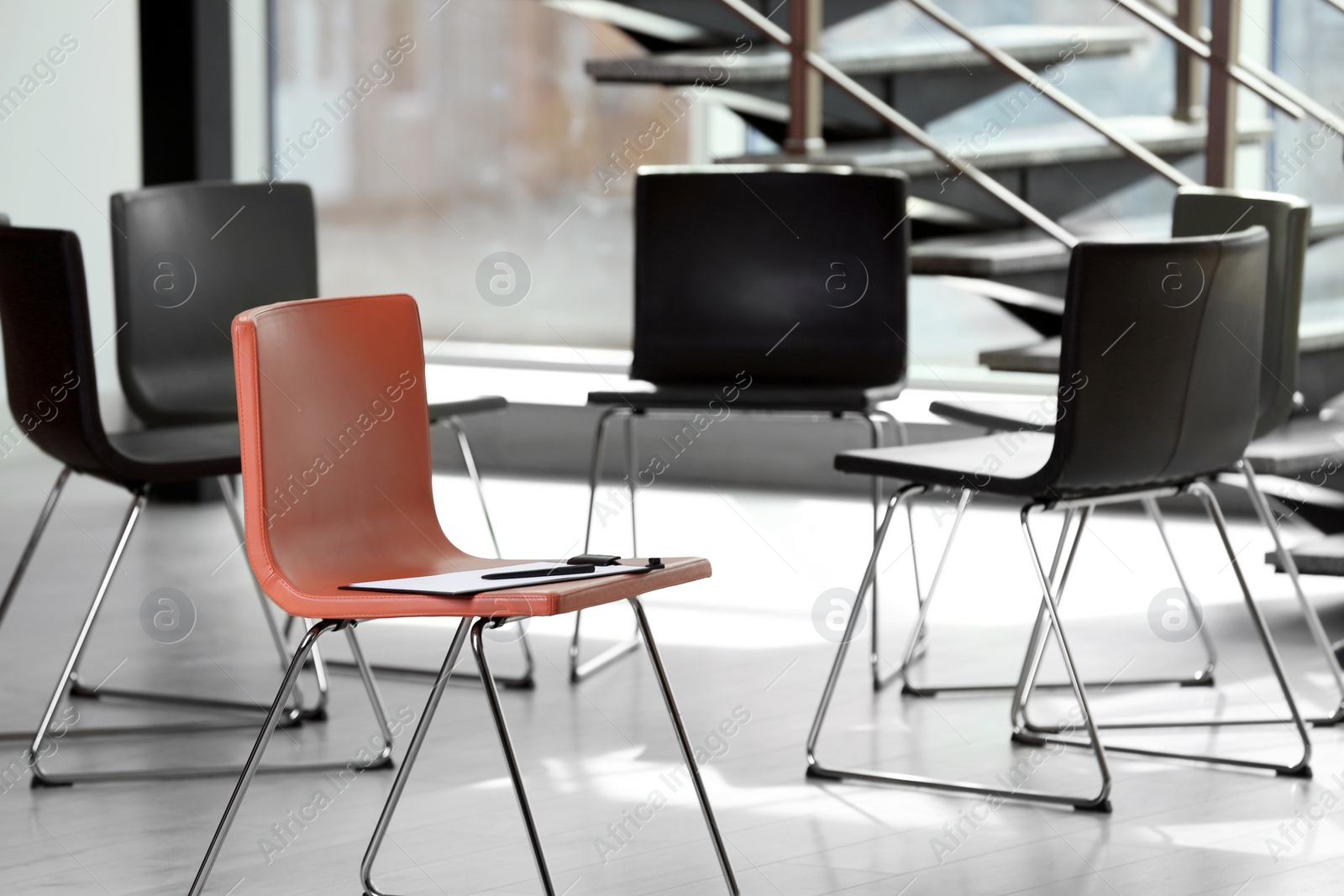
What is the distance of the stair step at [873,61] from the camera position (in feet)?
14.8

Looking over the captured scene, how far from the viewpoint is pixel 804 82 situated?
453 cm

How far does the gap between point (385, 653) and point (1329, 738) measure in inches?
73.0

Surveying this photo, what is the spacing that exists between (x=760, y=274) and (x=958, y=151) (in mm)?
1051

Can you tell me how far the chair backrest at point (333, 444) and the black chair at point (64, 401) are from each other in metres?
0.57

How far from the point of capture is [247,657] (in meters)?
3.78

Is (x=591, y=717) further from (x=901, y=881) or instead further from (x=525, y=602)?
(x=525, y=602)

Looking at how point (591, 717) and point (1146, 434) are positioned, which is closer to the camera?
point (1146, 434)

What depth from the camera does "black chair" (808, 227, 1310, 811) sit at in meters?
2.73

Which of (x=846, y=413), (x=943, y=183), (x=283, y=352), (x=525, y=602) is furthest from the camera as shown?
(x=943, y=183)

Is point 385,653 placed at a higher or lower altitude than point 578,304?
lower

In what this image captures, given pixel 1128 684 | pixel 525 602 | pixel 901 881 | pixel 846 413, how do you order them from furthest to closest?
pixel 846 413, pixel 1128 684, pixel 901 881, pixel 525 602

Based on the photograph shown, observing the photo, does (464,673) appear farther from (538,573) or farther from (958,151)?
(958,151)

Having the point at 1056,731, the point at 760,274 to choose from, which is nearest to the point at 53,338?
the point at 760,274

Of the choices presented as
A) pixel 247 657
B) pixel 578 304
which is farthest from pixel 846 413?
pixel 578 304
